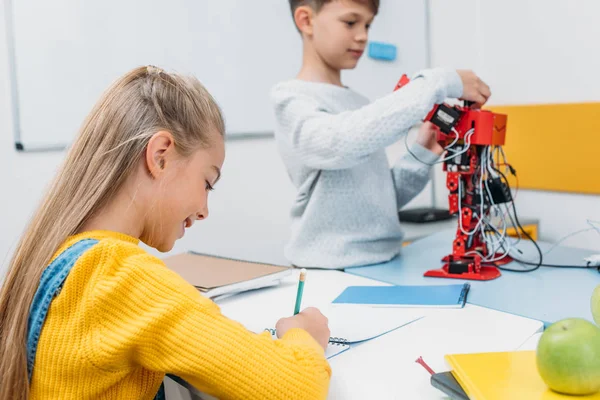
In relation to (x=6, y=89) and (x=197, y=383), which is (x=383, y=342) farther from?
(x=6, y=89)

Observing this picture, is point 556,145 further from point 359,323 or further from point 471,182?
point 359,323

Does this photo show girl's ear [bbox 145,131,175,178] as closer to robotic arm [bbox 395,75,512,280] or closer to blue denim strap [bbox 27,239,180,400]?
blue denim strap [bbox 27,239,180,400]

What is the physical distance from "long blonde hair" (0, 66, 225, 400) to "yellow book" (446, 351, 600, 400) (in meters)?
0.43

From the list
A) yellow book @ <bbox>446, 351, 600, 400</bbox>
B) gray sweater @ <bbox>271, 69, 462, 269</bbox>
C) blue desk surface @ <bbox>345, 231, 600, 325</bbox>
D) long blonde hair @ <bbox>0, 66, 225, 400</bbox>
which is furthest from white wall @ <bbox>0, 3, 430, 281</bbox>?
yellow book @ <bbox>446, 351, 600, 400</bbox>

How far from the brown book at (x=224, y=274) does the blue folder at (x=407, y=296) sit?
0.52ft

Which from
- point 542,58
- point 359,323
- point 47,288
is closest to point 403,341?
point 359,323

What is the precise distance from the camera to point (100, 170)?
26.6 inches

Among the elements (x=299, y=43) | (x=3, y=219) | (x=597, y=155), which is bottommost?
(x=3, y=219)

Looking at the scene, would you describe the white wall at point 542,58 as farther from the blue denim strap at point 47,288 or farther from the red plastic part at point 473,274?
the blue denim strap at point 47,288

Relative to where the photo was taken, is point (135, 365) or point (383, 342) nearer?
point (135, 365)

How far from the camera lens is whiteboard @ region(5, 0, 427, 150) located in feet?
4.93

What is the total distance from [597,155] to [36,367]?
5.15ft

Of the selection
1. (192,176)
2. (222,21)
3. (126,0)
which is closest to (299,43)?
(222,21)

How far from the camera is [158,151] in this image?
69 cm
